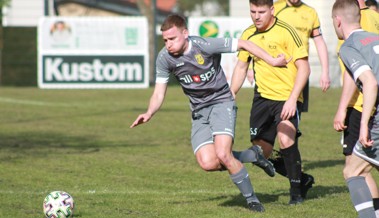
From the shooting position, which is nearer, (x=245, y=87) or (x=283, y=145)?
(x=283, y=145)

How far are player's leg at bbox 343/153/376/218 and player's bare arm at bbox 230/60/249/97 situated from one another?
2151 mm

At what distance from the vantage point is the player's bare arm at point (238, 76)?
9.52m

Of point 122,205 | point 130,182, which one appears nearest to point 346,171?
point 122,205

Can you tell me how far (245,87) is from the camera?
2972 centimetres

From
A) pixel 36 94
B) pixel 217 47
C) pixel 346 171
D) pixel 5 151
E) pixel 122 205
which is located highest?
pixel 217 47

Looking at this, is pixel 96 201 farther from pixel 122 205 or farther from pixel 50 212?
pixel 50 212

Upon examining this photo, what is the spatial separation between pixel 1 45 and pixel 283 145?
83.3 ft

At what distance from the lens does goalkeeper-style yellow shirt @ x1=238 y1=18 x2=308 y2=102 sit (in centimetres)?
956

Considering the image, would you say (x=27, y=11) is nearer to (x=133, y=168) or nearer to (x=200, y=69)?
(x=133, y=168)

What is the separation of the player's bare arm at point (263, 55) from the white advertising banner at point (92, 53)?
68.4 ft

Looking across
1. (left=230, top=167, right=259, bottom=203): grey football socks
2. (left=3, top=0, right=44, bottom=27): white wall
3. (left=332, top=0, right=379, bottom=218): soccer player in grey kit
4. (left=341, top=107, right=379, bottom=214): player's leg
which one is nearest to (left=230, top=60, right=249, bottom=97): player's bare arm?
(left=230, top=167, right=259, bottom=203): grey football socks

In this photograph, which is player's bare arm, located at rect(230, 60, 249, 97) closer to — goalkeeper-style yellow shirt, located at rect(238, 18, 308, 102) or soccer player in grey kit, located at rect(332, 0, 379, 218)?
goalkeeper-style yellow shirt, located at rect(238, 18, 308, 102)

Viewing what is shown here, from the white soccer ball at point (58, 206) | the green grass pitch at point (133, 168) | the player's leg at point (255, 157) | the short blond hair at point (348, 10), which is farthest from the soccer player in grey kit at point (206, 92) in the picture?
the short blond hair at point (348, 10)

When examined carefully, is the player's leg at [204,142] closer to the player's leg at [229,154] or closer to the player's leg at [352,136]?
the player's leg at [229,154]
